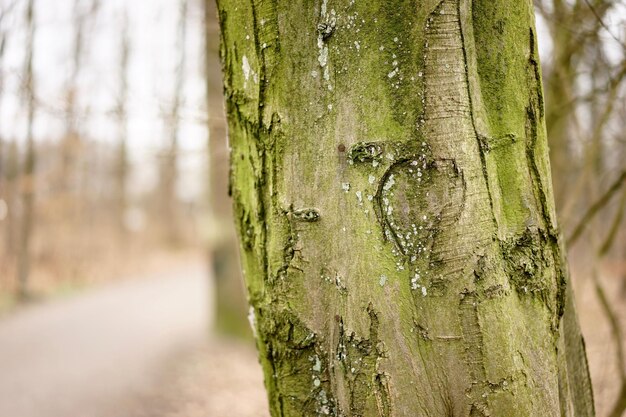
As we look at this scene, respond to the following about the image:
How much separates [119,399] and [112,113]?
3.26m

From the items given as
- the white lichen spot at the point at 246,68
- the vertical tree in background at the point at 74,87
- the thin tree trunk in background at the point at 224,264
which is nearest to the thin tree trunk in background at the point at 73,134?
the vertical tree in background at the point at 74,87

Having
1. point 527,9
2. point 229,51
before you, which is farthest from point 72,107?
point 527,9

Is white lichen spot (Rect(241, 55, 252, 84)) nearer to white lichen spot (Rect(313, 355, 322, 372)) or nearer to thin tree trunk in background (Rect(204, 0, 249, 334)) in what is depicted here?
white lichen spot (Rect(313, 355, 322, 372))

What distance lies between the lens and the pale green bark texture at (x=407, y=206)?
1.11 m

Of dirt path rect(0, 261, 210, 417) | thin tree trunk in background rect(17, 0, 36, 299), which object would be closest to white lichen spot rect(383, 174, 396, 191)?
dirt path rect(0, 261, 210, 417)

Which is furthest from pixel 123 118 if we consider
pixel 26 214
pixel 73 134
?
pixel 26 214

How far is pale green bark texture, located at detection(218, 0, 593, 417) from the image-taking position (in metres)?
1.11

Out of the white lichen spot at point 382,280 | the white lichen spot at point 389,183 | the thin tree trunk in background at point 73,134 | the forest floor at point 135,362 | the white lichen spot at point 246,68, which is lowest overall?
the forest floor at point 135,362

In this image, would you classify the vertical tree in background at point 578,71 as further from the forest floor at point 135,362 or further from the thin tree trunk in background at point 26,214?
the thin tree trunk in background at point 26,214

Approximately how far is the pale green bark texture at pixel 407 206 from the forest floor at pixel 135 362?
88.0 inches

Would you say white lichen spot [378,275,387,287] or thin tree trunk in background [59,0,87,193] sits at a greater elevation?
thin tree trunk in background [59,0,87,193]

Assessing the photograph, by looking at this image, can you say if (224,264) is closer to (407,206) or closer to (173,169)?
(173,169)

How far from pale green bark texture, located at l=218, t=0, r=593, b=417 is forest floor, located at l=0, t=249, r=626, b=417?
2.24 m

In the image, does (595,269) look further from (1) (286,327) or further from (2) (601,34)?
(1) (286,327)
